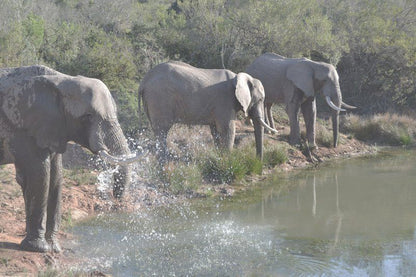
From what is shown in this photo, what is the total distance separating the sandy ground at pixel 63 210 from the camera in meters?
6.63

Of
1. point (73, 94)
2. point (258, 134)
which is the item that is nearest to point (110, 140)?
point (73, 94)

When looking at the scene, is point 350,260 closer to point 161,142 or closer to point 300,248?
point 300,248

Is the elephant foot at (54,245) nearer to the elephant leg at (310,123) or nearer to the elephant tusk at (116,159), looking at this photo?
the elephant tusk at (116,159)

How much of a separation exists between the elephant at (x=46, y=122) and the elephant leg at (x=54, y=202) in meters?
0.24

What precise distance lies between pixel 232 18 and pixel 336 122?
5.31 metres

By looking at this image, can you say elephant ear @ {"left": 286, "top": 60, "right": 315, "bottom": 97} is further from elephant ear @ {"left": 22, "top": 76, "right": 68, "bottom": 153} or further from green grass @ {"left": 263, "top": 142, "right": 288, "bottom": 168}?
elephant ear @ {"left": 22, "top": 76, "right": 68, "bottom": 153}

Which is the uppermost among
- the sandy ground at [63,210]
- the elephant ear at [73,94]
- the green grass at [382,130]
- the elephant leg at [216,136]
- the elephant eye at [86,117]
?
the elephant ear at [73,94]

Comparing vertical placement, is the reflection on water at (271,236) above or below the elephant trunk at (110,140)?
below

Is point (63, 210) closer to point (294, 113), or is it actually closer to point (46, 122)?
point (46, 122)

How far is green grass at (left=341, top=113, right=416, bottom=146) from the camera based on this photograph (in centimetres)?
1752

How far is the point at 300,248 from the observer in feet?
26.0

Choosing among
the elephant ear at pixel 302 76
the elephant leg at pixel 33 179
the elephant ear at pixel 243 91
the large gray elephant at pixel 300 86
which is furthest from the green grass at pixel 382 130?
the elephant leg at pixel 33 179

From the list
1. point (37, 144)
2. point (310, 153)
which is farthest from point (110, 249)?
point (310, 153)

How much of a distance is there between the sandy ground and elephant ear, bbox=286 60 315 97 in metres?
4.44
